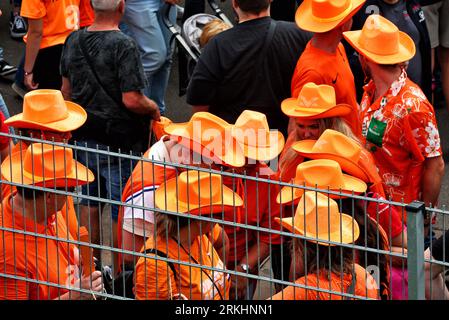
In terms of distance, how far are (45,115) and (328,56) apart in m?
1.71

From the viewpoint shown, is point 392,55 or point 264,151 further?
point 392,55

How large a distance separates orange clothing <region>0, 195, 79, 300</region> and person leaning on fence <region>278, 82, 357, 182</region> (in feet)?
4.91

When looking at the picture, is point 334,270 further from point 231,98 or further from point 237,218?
point 231,98

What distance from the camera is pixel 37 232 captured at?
218 inches

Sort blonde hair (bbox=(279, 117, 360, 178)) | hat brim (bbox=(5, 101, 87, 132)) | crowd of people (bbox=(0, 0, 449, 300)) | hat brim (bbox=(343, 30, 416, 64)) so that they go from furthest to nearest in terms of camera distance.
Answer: hat brim (bbox=(343, 30, 416, 64)), blonde hair (bbox=(279, 117, 360, 178)), hat brim (bbox=(5, 101, 87, 132)), crowd of people (bbox=(0, 0, 449, 300))

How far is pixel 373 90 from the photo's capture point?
6910 mm

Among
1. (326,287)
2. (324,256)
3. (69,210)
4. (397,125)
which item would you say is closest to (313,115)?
(397,125)

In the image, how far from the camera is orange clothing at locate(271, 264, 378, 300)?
200 inches

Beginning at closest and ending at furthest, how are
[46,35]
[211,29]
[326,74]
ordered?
Answer: [326,74] → [211,29] → [46,35]

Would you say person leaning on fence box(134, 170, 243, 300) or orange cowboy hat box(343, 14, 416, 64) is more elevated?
orange cowboy hat box(343, 14, 416, 64)

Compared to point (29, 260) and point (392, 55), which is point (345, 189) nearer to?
point (392, 55)

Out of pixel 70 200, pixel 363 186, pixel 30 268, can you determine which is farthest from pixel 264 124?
pixel 30 268

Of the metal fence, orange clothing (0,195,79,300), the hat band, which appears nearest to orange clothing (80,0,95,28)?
the hat band

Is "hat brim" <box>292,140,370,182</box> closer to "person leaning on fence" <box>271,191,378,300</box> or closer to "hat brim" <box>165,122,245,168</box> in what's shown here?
"hat brim" <box>165,122,245,168</box>
